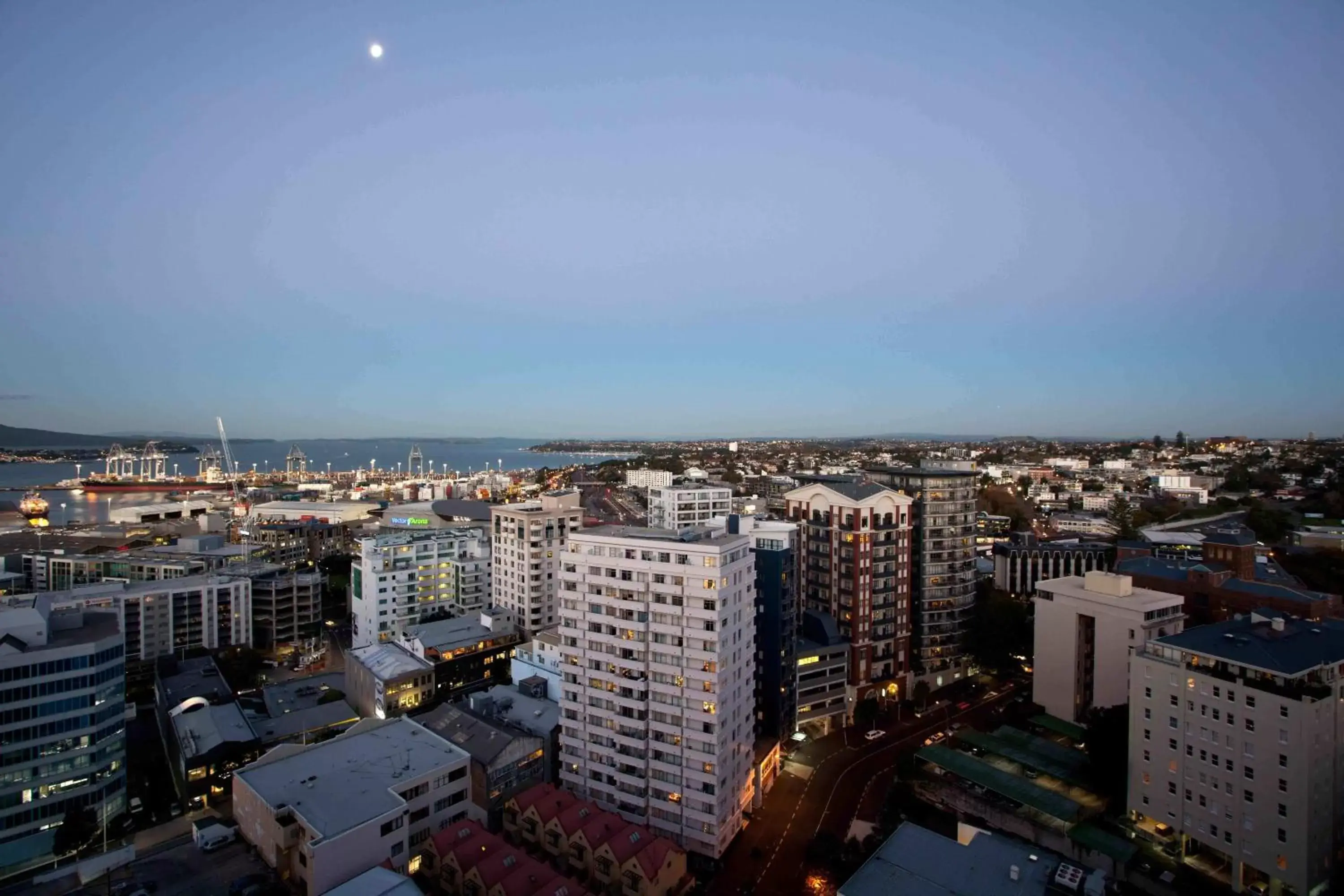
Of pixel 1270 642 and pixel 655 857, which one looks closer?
pixel 655 857

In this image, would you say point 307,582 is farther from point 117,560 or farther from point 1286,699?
point 1286,699

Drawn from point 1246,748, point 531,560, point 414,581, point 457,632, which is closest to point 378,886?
point 457,632

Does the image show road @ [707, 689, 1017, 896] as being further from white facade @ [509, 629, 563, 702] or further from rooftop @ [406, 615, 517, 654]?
rooftop @ [406, 615, 517, 654]

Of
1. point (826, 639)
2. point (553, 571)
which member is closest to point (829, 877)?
point (826, 639)

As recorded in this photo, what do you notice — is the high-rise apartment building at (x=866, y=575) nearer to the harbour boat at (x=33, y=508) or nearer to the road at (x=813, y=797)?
the road at (x=813, y=797)

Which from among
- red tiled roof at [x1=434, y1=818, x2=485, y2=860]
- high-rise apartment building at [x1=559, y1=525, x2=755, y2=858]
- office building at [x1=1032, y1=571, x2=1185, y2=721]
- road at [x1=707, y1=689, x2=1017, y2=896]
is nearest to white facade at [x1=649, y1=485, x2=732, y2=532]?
road at [x1=707, y1=689, x2=1017, y2=896]

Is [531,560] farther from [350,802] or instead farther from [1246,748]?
[1246,748]
